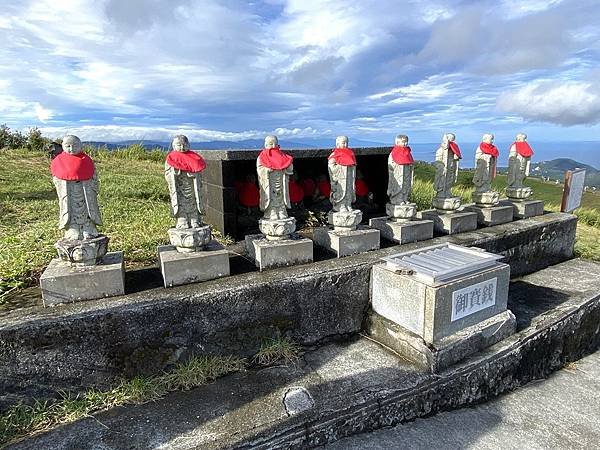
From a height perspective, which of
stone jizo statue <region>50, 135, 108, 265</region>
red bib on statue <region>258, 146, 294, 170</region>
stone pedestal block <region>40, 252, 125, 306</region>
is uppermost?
red bib on statue <region>258, 146, 294, 170</region>

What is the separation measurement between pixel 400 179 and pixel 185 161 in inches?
102

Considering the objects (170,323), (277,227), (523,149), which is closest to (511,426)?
(277,227)

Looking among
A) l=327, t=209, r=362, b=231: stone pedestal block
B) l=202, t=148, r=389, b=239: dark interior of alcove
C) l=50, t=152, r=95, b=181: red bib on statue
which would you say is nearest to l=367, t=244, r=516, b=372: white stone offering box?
l=327, t=209, r=362, b=231: stone pedestal block

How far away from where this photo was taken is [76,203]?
10.5ft

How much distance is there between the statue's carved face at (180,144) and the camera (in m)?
3.59

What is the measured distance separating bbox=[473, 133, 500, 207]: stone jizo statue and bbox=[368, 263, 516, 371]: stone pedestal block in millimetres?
2377

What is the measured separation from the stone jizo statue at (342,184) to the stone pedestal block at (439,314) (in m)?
0.70

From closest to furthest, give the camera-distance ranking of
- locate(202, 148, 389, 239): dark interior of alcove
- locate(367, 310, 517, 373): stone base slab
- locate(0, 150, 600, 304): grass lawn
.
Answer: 1. locate(367, 310, 517, 373): stone base slab
2. locate(0, 150, 600, 304): grass lawn
3. locate(202, 148, 389, 239): dark interior of alcove

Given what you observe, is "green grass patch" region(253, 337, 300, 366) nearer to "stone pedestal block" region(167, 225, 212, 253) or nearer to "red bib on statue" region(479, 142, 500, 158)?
"stone pedestal block" region(167, 225, 212, 253)

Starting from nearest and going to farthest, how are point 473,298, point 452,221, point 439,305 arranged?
point 439,305, point 473,298, point 452,221

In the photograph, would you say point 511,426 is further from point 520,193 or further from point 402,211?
point 520,193

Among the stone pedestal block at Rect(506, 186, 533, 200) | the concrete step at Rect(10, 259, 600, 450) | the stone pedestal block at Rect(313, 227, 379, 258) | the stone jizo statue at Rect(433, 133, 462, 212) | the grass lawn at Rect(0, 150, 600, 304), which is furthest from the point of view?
the stone pedestal block at Rect(506, 186, 533, 200)

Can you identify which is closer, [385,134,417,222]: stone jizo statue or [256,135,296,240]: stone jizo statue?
[256,135,296,240]: stone jizo statue

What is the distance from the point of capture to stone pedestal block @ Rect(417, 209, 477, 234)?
546cm
